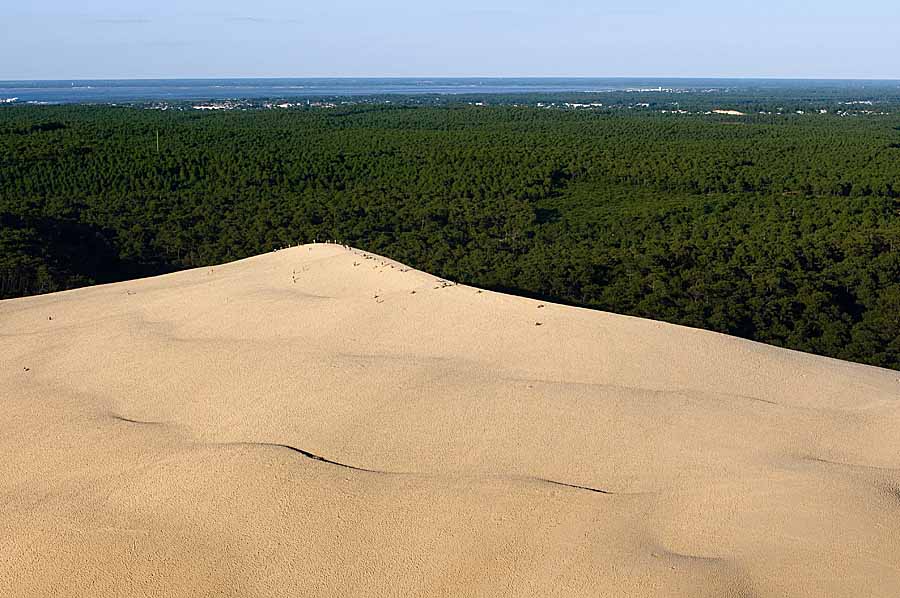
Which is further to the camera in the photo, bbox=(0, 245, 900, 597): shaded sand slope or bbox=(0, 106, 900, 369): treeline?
bbox=(0, 106, 900, 369): treeline

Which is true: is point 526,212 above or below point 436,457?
below

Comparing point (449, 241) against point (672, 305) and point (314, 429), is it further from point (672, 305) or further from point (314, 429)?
point (314, 429)

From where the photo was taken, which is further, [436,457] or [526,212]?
[526,212]

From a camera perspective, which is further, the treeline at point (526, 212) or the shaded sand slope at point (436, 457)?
the treeline at point (526, 212)

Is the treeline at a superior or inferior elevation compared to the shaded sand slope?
inferior

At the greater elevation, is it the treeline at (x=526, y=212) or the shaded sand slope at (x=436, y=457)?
the shaded sand slope at (x=436, y=457)
